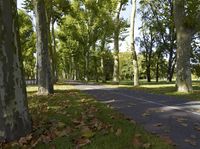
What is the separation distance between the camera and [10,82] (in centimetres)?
868

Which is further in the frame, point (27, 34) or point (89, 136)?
point (27, 34)

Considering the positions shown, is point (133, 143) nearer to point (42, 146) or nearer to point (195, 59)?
point (42, 146)

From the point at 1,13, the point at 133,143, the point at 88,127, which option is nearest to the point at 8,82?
the point at 1,13

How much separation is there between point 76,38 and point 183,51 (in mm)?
44228

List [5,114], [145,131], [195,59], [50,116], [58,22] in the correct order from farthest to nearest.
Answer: [195,59] → [58,22] → [50,116] → [145,131] → [5,114]

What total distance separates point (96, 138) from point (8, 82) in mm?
2329

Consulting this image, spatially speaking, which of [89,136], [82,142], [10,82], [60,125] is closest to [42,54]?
[60,125]

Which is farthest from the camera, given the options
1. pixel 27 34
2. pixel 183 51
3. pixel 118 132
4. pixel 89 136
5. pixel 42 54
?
pixel 27 34

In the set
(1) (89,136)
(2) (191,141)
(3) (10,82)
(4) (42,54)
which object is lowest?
(2) (191,141)

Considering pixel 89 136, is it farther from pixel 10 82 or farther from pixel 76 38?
pixel 76 38

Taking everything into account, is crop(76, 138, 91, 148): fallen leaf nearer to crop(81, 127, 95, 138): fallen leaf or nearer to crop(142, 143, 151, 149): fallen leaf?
crop(81, 127, 95, 138): fallen leaf

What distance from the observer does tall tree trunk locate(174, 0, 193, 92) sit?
24828mm

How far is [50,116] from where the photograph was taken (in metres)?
11.8

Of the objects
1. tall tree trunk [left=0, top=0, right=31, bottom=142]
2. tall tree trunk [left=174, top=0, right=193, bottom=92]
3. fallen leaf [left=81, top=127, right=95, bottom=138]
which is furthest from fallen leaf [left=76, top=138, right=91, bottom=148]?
tall tree trunk [left=174, top=0, right=193, bottom=92]
